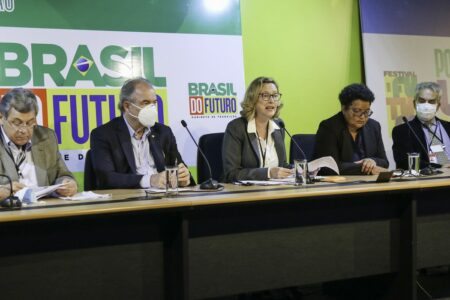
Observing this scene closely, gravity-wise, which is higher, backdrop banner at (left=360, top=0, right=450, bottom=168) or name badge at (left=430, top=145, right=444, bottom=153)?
backdrop banner at (left=360, top=0, right=450, bottom=168)

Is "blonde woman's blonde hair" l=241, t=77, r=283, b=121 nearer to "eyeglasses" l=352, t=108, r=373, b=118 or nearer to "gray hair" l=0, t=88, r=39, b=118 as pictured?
"eyeglasses" l=352, t=108, r=373, b=118

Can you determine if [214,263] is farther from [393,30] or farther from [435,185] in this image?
[393,30]

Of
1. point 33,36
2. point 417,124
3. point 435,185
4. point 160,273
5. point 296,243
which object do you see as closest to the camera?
point 160,273

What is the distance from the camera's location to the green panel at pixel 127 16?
358cm

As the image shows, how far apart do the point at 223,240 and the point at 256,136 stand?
119 cm

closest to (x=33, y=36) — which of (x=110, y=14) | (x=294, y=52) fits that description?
(x=110, y=14)

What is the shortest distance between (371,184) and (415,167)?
26.8 inches

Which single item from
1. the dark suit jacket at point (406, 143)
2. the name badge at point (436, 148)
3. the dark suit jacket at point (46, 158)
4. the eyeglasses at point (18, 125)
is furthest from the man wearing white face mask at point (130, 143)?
the name badge at point (436, 148)

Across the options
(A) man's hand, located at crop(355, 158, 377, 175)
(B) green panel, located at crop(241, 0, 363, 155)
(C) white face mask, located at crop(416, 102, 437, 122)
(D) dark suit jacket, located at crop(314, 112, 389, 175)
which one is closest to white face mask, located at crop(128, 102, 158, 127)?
(D) dark suit jacket, located at crop(314, 112, 389, 175)

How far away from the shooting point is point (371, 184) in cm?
260

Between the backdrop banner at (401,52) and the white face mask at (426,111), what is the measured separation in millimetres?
589

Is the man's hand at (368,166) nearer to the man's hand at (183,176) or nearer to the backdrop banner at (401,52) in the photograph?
the man's hand at (183,176)

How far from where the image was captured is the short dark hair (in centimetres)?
354

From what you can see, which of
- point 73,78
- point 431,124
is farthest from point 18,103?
point 431,124
